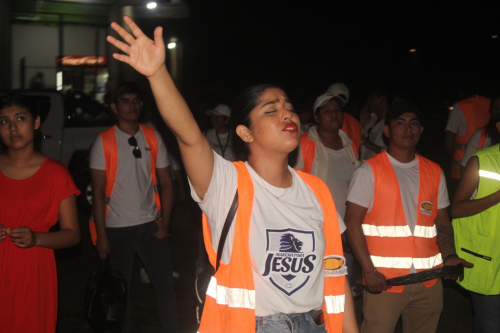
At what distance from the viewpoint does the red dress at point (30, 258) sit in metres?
3.08

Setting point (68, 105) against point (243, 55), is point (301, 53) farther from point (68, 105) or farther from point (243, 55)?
point (68, 105)

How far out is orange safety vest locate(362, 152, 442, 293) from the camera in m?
3.62

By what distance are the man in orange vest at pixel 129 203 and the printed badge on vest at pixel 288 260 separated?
2495mm

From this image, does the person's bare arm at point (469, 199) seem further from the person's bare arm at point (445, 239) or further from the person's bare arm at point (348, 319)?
the person's bare arm at point (348, 319)

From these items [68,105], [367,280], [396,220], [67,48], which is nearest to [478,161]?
[396,220]


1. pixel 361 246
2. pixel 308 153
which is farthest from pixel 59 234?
pixel 308 153

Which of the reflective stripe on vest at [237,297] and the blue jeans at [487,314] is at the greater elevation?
the reflective stripe on vest at [237,297]

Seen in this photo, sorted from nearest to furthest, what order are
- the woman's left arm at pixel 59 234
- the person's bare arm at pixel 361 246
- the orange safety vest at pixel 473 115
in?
the woman's left arm at pixel 59 234, the person's bare arm at pixel 361 246, the orange safety vest at pixel 473 115

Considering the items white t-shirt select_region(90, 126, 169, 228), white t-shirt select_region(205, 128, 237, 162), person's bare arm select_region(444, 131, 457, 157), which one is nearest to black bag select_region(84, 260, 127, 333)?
white t-shirt select_region(90, 126, 169, 228)

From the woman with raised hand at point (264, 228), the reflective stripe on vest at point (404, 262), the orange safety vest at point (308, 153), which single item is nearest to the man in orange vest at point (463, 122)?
the orange safety vest at point (308, 153)

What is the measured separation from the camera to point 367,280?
141 inches

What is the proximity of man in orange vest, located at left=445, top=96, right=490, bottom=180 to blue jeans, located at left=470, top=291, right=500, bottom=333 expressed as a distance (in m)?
3.38

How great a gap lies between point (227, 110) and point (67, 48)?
11.5m

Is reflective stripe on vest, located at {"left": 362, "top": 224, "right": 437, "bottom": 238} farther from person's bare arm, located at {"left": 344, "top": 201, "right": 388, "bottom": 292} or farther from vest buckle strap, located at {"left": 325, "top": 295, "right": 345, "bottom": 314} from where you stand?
vest buckle strap, located at {"left": 325, "top": 295, "right": 345, "bottom": 314}
